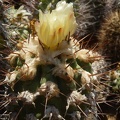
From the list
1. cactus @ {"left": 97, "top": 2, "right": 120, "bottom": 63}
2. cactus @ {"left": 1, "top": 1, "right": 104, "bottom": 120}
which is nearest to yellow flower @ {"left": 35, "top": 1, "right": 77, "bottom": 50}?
cactus @ {"left": 1, "top": 1, "right": 104, "bottom": 120}

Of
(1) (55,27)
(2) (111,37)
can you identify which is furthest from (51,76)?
(2) (111,37)

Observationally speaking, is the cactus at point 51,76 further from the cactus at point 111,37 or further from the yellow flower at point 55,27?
the cactus at point 111,37

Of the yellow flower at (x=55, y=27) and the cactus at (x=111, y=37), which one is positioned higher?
the cactus at (x=111, y=37)

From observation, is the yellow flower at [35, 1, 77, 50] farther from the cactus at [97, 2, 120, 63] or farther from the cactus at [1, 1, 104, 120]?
the cactus at [97, 2, 120, 63]

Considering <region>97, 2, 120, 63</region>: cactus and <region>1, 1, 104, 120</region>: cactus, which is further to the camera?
<region>97, 2, 120, 63</region>: cactus

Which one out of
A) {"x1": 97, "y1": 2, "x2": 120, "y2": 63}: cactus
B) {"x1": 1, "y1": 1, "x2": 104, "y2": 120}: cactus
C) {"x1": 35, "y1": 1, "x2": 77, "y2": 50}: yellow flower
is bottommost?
{"x1": 1, "y1": 1, "x2": 104, "y2": 120}: cactus

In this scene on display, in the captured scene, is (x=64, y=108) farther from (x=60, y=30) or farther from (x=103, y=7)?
(x=103, y=7)

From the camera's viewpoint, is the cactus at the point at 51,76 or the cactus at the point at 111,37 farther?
the cactus at the point at 111,37

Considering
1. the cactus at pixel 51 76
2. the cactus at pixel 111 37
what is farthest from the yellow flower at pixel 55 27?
the cactus at pixel 111 37
